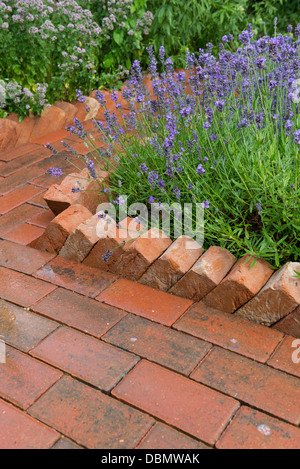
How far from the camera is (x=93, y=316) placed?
239cm

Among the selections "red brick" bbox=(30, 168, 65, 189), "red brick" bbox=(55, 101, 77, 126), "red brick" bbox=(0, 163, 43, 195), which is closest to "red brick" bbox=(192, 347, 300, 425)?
"red brick" bbox=(30, 168, 65, 189)

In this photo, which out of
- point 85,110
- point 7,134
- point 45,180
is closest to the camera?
point 45,180

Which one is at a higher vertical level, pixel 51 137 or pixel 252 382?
pixel 51 137

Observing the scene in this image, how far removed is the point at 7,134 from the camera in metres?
4.21

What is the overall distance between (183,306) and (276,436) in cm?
80

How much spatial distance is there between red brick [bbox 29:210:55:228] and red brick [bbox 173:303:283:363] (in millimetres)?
1225

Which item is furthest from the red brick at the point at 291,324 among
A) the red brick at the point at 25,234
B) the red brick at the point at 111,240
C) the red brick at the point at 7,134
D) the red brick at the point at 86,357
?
the red brick at the point at 7,134

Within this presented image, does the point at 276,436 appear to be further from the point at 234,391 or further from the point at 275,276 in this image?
the point at 275,276

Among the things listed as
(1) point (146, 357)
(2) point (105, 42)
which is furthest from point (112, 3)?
(1) point (146, 357)

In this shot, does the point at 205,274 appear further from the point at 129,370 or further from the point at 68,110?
the point at 68,110

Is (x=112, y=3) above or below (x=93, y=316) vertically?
above

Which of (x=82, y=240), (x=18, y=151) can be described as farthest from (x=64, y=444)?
(x=18, y=151)

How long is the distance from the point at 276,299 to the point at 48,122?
303cm

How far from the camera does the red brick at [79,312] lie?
2.32 m
